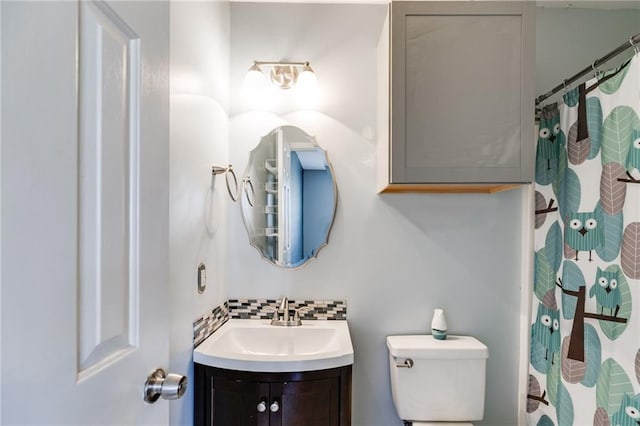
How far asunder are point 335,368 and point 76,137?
45.9 inches

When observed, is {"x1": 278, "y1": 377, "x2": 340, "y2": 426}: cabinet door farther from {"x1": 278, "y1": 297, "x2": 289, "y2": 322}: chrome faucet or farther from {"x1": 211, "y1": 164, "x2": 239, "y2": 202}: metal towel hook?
{"x1": 211, "y1": 164, "x2": 239, "y2": 202}: metal towel hook

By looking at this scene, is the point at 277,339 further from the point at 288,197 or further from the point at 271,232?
the point at 288,197

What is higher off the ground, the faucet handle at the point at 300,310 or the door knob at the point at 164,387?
the door knob at the point at 164,387

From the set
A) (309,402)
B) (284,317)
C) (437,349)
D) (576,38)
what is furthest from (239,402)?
(576,38)

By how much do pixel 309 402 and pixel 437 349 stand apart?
2.07ft

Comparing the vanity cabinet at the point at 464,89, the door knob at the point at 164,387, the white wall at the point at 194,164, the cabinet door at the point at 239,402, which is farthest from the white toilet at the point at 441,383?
the door knob at the point at 164,387

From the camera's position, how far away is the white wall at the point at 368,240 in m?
1.86

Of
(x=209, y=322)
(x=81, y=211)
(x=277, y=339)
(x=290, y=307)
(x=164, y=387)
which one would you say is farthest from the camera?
(x=290, y=307)

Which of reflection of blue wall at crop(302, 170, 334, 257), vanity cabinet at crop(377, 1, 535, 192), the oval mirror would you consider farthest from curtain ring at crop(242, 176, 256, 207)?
vanity cabinet at crop(377, 1, 535, 192)

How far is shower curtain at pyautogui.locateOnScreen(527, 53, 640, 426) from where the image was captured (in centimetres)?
122

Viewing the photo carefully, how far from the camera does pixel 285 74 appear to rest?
72.1 inches

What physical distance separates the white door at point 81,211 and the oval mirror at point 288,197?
110cm

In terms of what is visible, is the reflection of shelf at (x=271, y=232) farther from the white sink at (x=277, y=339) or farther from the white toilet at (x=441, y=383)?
the white toilet at (x=441, y=383)

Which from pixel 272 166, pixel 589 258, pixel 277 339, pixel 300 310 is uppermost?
pixel 272 166
